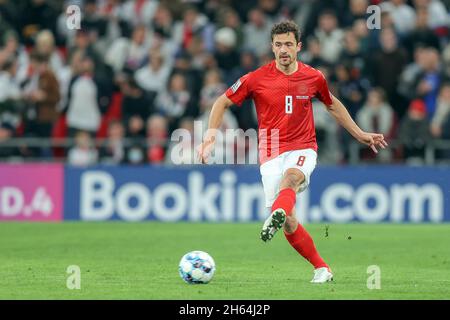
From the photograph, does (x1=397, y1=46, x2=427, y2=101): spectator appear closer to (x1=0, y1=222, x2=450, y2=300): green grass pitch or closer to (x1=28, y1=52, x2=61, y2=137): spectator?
(x1=0, y1=222, x2=450, y2=300): green grass pitch

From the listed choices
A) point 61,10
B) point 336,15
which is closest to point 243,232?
point 336,15

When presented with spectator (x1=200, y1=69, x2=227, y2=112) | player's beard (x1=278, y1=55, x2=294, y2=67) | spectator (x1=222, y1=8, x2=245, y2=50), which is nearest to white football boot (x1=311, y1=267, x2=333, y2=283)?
player's beard (x1=278, y1=55, x2=294, y2=67)

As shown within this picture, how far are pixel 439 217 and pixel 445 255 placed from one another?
5425 mm

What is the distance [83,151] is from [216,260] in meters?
7.83

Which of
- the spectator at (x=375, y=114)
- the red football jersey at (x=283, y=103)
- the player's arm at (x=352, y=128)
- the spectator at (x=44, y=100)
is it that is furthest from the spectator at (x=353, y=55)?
the red football jersey at (x=283, y=103)

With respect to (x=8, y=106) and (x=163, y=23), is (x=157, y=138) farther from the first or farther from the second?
(x=8, y=106)

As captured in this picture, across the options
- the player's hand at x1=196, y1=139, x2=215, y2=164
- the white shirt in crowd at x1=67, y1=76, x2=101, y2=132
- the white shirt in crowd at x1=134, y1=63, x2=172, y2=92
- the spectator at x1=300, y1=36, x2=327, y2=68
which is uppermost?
the spectator at x1=300, y1=36, x2=327, y2=68

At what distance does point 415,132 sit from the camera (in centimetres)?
2136

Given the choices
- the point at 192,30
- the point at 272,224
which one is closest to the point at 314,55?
the point at 192,30

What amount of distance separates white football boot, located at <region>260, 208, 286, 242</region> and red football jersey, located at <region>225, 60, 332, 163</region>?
1264 millimetres

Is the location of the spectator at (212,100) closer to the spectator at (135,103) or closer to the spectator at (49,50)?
the spectator at (135,103)

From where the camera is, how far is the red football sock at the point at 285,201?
11133 millimetres

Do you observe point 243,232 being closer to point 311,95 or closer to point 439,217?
point 439,217

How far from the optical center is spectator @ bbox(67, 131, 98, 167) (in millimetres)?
22312
